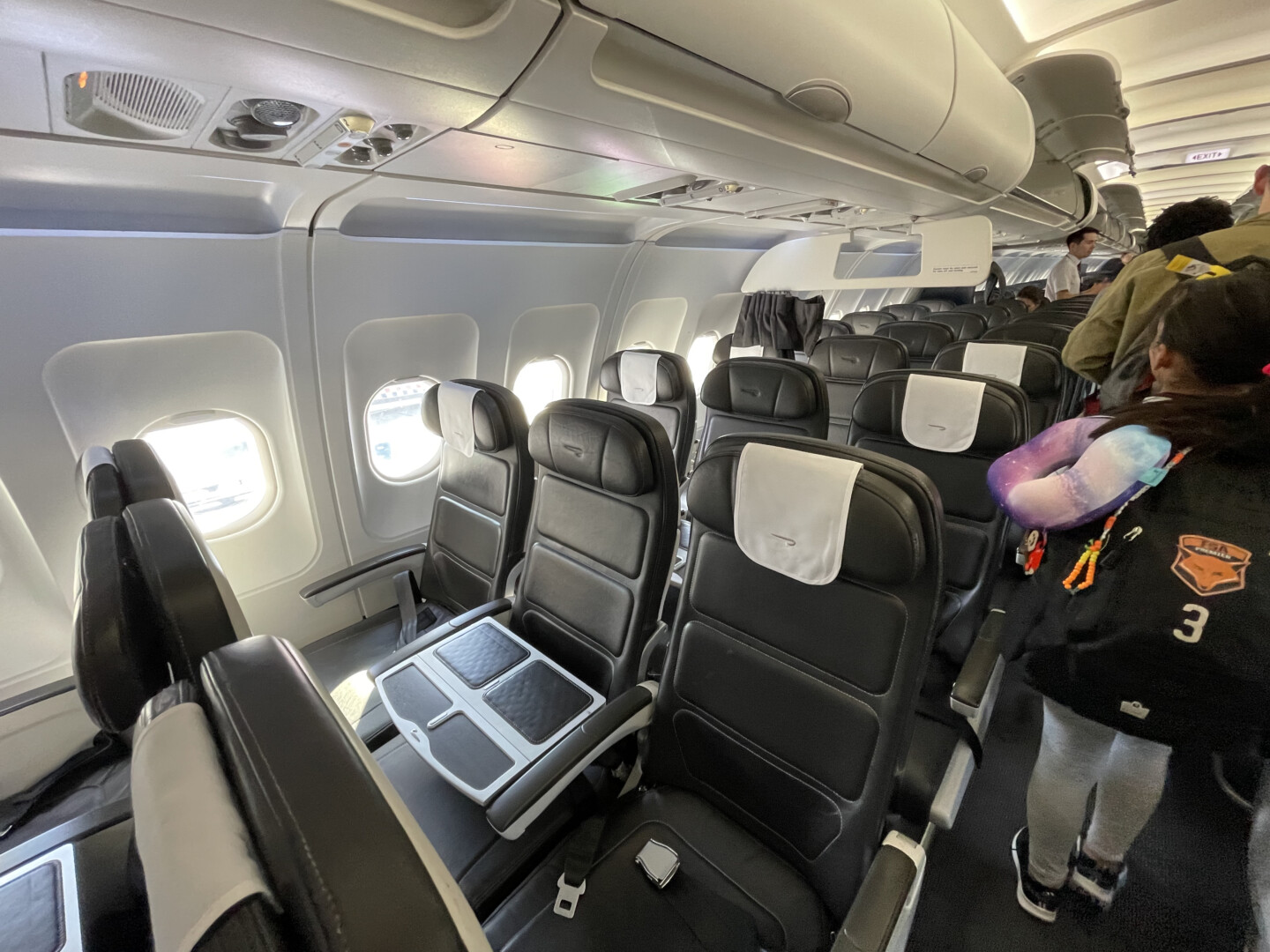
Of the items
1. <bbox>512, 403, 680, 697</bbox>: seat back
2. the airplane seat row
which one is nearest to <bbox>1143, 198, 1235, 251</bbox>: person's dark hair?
the airplane seat row

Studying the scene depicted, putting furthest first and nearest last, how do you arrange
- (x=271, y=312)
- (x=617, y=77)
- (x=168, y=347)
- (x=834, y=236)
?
(x=834, y=236) < (x=271, y=312) < (x=168, y=347) < (x=617, y=77)

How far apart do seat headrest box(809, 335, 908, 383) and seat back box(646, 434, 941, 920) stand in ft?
8.84

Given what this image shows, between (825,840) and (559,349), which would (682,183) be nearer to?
(559,349)

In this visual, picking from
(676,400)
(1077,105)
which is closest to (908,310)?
(1077,105)

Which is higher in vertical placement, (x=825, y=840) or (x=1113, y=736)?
(x=1113, y=736)

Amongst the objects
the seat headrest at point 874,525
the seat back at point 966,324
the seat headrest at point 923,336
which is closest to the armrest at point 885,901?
the seat headrest at point 874,525

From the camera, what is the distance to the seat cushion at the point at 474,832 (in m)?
1.34

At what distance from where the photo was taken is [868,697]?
1135mm

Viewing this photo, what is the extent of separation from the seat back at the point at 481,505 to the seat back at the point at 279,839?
1624mm

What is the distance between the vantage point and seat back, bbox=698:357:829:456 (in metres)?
2.55

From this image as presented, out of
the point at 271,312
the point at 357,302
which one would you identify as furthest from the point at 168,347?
the point at 357,302

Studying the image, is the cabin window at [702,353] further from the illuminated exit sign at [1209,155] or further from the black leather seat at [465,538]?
the illuminated exit sign at [1209,155]

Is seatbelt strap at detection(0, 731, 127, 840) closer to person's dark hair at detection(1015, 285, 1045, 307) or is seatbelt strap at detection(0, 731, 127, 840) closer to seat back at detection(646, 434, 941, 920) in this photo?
seat back at detection(646, 434, 941, 920)

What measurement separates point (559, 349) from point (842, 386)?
2.30m
